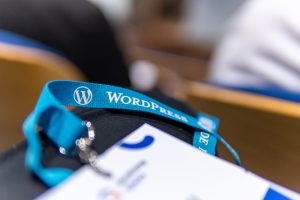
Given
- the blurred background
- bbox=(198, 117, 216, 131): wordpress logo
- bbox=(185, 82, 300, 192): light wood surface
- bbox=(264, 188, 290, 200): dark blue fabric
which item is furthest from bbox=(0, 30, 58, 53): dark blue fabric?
bbox=(264, 188, 290, 200): dark blue fabric

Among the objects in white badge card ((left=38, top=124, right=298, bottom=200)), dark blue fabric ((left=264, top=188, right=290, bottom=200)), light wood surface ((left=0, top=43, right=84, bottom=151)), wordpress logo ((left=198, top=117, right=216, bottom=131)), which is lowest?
light wood surface ((left=0, top=43, right=84, bottom=151))

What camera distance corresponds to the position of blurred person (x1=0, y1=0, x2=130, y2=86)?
32.5 inches

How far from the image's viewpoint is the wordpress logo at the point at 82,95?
358 millimetres

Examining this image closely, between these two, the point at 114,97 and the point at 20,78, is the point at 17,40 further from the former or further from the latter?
the point at 114,97

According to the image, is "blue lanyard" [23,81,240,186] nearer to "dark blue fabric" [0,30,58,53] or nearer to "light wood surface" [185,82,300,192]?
"light wood surface" [185,82,300,192]

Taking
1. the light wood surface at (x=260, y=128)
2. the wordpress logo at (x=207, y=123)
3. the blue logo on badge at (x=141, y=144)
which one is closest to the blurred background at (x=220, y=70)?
the light wood surface at (x=260, y=128)

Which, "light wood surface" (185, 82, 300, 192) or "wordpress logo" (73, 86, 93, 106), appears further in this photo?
"light wood surface" (185, 82, 300, 192)

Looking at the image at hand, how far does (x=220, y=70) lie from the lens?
806mm

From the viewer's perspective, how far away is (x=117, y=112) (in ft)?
1.30

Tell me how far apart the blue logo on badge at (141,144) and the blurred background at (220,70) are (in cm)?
22

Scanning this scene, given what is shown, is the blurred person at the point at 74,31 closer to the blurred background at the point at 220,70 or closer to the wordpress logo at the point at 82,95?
the blurred background at the point at 220,70

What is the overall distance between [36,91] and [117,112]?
0.36 meters

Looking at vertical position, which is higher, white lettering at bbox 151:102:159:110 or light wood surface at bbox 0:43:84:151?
white lettering at bbox 151:102:159:110

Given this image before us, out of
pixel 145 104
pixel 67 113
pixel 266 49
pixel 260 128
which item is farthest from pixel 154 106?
pixel 266 49
